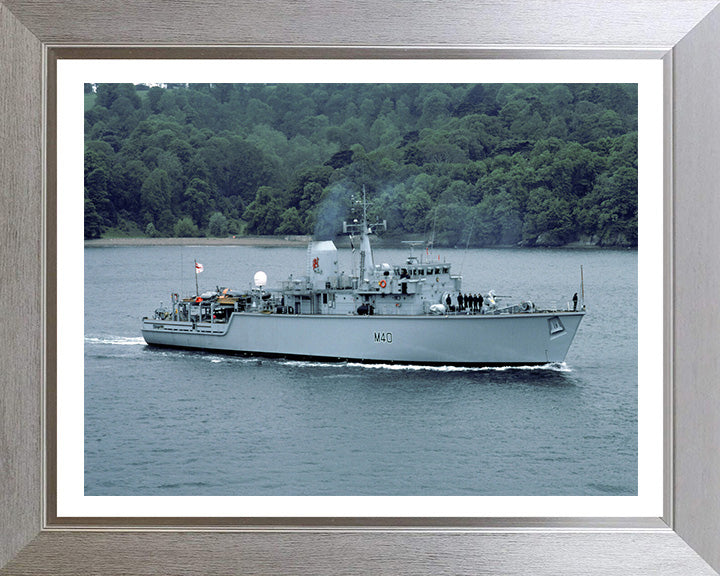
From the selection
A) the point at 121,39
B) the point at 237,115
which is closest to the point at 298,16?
the point at 121,39

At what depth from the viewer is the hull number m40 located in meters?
7.05

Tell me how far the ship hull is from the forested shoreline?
2.40 ft

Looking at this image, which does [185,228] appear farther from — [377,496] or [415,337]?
[377,496]

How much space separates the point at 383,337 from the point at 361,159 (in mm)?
1659

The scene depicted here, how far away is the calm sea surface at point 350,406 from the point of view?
6.43m

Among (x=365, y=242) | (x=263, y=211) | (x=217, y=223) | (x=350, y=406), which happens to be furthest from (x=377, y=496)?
(x=365, y=242)

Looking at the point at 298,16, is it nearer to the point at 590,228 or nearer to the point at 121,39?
the point at 121,39

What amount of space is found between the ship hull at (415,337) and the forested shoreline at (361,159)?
73 cm

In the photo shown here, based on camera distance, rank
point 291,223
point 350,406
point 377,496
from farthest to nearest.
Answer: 1. point 350,406
2. point 291,223
3. point 377,496

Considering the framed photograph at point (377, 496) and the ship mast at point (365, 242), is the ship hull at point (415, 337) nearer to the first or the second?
the ship mast at point (365, 242)

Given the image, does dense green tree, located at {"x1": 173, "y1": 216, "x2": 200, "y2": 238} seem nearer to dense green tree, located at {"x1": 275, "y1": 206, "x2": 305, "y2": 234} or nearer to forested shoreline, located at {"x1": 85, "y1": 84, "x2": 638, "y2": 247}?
forested shoreline, located at {"x1": 85, "y1": 84, "x2": 638, "y2": 247}

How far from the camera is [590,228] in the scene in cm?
664

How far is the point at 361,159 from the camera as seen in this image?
625 cm

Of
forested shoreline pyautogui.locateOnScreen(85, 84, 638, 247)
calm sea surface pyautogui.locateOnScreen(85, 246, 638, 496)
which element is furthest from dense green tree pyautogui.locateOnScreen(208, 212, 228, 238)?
calm sea surface pyautogui.locateOnScreen(85, 246, 638, 496)
